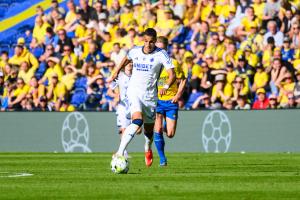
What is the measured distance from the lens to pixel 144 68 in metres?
16.5

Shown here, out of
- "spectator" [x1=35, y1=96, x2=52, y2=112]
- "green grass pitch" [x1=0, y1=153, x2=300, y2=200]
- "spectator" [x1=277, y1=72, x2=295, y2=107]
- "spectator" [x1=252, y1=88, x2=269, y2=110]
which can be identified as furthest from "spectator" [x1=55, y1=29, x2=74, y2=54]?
"green grass pitch" [x1=0, y1=153, x2=300, y2=200]

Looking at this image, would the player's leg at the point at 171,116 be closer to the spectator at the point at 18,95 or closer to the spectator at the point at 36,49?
the spectator at the point at 18,95

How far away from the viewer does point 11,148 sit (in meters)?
28.6

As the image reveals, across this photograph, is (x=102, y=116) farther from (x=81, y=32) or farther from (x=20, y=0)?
(x=20, y=0)

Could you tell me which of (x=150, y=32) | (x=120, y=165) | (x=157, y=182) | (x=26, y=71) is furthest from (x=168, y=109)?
(x=26, y=71)

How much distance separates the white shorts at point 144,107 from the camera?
53.2 feet

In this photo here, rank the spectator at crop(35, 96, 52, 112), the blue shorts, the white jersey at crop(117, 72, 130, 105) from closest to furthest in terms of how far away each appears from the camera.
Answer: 1. the blue shorts
2. the white jersey at crop(117, 72, 130, 105)
3. the spectator at crop(35, 96, 52, 112)

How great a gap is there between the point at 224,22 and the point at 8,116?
24.1 ft

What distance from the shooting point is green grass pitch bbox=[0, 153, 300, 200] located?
11148 millimetres

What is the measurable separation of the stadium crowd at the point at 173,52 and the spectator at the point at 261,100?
0.03m

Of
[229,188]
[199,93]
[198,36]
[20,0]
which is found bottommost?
[229,188]

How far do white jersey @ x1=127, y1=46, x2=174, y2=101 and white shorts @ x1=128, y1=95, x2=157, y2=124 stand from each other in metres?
0.07

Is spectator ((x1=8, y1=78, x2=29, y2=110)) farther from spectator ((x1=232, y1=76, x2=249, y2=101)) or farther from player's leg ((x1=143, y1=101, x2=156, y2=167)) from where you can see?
player's leg ((x1=143, y1=101, x2=156, y2=167))

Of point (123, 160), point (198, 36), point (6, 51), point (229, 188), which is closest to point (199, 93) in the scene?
point (198, 36)
